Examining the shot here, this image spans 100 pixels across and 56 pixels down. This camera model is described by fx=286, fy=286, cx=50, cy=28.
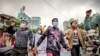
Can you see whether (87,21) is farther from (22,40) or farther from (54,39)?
(22,40)

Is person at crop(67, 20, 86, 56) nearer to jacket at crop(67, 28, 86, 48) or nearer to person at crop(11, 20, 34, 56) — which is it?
jacket at crop(67, 28, 86, 48)

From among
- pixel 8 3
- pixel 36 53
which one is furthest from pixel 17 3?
pixel 36 53

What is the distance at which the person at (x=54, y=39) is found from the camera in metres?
4.88

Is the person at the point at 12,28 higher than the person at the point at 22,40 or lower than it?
higher

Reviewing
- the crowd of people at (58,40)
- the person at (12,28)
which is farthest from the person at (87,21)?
the person at (12,28)

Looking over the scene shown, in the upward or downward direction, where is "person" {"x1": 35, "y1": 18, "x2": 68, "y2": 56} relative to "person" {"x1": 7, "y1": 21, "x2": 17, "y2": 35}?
downward

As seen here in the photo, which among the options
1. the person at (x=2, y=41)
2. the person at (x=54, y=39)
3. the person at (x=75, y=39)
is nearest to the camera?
the person at (x=54, y=39)

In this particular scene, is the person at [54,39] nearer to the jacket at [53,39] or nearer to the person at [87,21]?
the jacket at [53,39]

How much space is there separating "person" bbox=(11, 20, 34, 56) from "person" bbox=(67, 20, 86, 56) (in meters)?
0.69

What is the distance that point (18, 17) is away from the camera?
5.25 m

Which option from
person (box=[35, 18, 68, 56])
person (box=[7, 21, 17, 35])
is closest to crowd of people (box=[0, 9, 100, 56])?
person (box=[35, 18, 68, 56])

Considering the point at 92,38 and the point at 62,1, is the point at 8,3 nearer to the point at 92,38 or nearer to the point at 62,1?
the point at 62,1

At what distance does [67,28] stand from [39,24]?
0.52 metres

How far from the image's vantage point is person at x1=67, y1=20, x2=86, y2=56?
5.01 meters
